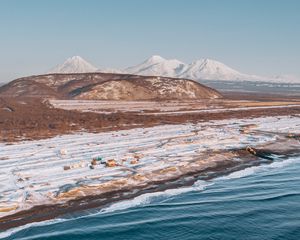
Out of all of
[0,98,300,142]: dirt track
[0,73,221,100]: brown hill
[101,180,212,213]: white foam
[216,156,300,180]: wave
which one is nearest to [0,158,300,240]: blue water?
[101,180,212,213]: white foam

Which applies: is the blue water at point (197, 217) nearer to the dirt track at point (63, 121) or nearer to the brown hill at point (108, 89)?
the dirt track at point (63, 121)

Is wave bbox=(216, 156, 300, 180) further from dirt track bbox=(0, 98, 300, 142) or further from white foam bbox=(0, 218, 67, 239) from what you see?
dirt track bbox=(0, 98, 300, 142)

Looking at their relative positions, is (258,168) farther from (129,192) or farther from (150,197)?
(129,192)

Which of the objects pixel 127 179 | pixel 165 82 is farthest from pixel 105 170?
pixel 165 82

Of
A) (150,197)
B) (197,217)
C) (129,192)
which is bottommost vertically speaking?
(197,217)

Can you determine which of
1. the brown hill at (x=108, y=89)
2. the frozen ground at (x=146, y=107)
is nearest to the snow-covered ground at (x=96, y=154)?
the frozen ground at (x=146, y=107)

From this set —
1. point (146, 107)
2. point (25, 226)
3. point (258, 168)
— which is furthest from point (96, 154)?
point (146, 107)

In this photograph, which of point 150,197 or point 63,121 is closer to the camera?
point 150,197
